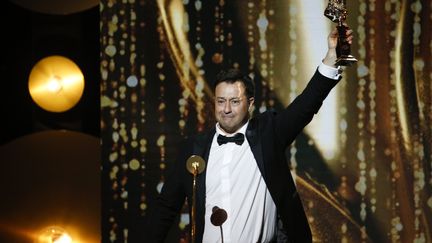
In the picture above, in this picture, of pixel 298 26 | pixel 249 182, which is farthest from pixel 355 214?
pixel 249 182

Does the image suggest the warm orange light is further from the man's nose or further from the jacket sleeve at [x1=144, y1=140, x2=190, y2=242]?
the man's nose

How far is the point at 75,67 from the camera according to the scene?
11.1ft

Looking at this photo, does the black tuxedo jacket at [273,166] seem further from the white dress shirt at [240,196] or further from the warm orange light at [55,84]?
the warm orange light at [55,84]

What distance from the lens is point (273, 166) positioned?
235 cm

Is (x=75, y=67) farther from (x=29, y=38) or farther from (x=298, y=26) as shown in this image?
(x=298, y=26)

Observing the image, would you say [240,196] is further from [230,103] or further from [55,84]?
[55,84]

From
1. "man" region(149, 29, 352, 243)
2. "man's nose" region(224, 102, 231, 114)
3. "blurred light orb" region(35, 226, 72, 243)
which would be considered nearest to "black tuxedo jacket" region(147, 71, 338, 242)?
"man" region(149, 29, 352, 243)

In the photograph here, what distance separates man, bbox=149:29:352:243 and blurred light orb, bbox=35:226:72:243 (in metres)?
1.02

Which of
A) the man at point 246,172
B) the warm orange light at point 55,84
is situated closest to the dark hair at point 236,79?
the man at point 246,172

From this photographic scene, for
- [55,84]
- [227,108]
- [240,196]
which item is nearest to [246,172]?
[240,196]

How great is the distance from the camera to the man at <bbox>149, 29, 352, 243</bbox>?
2.31m

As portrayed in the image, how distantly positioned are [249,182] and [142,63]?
3.97 ft

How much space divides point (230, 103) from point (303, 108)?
0.27m

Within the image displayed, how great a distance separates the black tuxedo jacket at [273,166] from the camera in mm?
2309
